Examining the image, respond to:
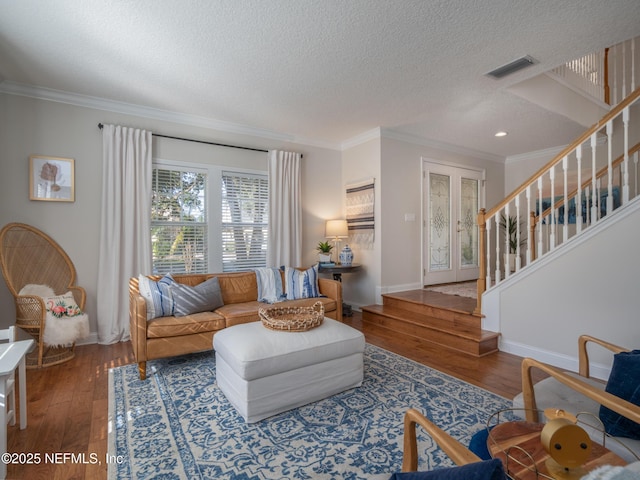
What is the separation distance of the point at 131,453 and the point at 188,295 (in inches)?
62.3

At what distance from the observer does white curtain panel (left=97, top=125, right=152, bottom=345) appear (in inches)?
142

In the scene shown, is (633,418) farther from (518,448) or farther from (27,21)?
(27,21)

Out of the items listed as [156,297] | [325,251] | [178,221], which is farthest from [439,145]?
[156,297]

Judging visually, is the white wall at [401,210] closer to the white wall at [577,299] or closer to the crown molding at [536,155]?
the white wall at [577,299]

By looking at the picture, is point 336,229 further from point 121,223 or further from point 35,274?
point 35,274

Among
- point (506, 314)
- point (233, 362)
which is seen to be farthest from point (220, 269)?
point (506, 314)

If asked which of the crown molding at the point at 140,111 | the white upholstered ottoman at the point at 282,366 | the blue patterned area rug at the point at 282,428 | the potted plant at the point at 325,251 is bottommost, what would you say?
the blue patterned area rug at the point at 282,428

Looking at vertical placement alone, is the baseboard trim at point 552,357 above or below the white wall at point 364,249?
below

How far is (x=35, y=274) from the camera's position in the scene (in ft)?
10.9

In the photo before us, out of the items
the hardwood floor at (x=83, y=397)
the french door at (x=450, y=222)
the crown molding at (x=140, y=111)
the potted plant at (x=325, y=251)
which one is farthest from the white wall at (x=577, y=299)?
the crown molding at (x=140, y=111)

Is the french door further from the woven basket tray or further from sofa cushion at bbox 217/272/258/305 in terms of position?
the woven basket tray

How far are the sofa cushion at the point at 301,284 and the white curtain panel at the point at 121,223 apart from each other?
5.43ft

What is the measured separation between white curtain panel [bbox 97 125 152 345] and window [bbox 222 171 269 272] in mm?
971

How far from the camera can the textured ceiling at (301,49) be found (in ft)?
7.41
